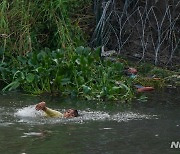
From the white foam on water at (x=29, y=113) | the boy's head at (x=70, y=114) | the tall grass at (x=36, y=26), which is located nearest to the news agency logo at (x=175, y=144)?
the boy's head at (x=70, y=114)

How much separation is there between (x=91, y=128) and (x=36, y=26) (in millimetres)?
4245

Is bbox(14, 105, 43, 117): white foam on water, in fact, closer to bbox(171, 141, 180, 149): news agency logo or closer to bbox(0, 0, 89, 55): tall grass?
bbox(171, 141, 180, 149): news agency logo

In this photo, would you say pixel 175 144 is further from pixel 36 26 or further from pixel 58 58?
pixel 36 26

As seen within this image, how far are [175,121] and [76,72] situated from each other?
2479 millimetres

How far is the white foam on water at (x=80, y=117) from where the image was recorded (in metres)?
7.29

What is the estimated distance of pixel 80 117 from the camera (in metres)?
7.54

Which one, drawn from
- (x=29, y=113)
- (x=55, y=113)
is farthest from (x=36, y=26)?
(x=55, y=113)

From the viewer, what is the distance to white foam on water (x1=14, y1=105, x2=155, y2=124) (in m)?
7.29

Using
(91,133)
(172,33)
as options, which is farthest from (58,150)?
(172,33)

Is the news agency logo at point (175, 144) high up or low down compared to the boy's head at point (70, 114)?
down

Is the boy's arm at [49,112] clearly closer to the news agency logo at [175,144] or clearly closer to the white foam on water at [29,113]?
the white foam on water at [29,113]

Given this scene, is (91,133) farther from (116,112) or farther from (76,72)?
(76,72)

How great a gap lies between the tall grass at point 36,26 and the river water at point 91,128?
1672mm

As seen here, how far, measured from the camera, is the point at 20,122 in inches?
282
